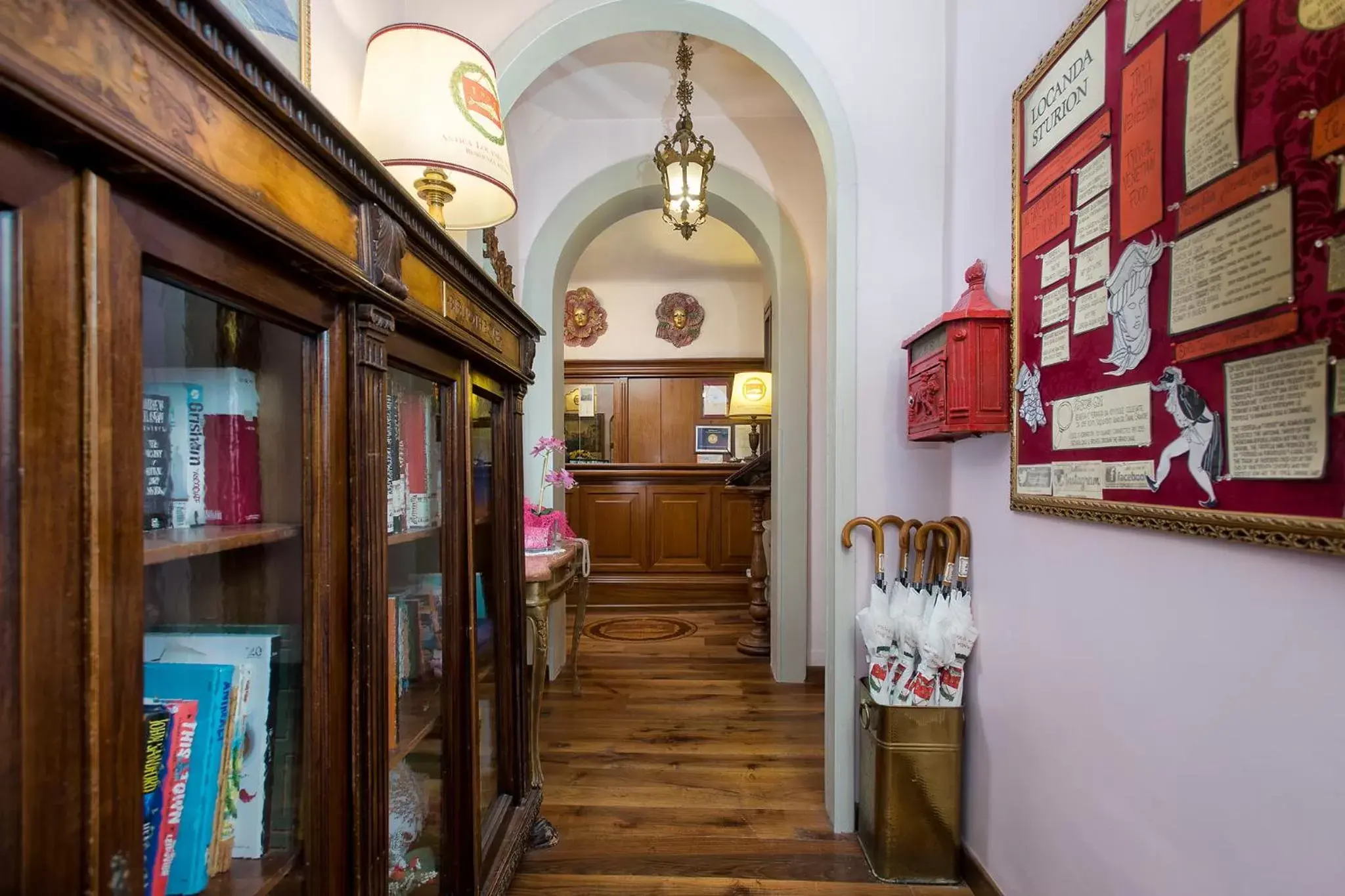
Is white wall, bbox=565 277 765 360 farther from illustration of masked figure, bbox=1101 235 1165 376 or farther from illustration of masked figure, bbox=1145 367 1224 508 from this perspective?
illustration of masked figure, bbox=1145 367 1224 508

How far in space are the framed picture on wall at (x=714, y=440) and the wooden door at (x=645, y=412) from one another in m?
0.38

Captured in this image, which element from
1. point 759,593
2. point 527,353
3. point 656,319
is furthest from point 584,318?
point 527,353

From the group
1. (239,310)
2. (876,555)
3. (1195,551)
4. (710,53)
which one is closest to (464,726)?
(239,310)

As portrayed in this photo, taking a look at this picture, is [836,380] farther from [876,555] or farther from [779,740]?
[779,740]

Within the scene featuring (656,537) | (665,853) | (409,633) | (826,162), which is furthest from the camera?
(656,537)

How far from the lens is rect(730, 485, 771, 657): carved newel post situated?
11.7 ft

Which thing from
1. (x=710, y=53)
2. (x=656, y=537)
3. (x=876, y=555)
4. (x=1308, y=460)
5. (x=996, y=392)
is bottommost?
(x=656, y=537)

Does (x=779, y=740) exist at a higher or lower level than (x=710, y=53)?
lower

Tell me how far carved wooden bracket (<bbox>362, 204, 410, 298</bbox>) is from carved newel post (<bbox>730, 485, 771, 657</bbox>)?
3044 millimetres

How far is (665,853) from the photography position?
175 centimetres

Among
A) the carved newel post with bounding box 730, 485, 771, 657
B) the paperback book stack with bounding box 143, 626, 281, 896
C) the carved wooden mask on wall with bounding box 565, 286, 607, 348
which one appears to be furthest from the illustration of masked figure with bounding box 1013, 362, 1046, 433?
the carved wooden mask on wall with bounding box 565, 286, 607, 348

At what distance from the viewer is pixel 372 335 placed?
821 mm

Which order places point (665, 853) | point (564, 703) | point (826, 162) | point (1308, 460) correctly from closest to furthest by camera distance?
point (1308, 460)
point (665, 853)
point (826, 162)
point (564, 703)

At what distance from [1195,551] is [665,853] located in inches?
60.5
